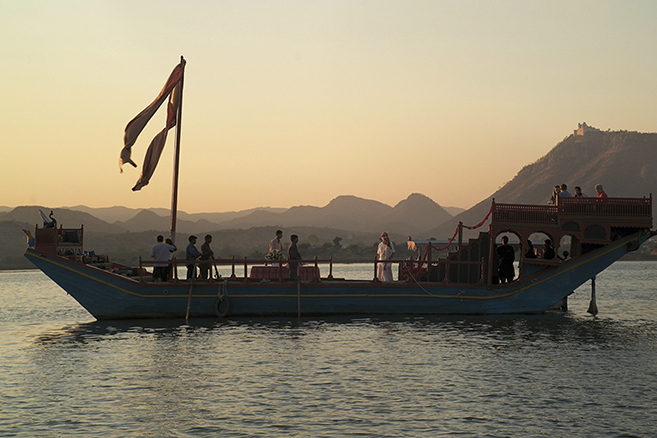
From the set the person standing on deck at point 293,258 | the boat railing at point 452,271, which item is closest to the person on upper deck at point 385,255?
the boat railing at point 452,271

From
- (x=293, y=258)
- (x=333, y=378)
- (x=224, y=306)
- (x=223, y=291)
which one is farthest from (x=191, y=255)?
(x=333, y=378)

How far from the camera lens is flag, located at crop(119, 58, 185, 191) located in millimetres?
24047

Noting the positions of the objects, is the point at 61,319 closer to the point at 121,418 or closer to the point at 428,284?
the point at 428,284

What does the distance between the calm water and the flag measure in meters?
5.90

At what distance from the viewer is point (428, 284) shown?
22875 millimetres

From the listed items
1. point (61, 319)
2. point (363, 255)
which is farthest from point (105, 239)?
point (61, 319)

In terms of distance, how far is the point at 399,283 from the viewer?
22.8 meters

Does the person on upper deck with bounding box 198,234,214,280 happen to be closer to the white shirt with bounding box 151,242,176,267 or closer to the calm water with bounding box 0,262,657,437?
the white shirt with bounding box 151,242,176,267

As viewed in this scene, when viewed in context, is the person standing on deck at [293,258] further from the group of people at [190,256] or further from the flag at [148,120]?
the flag at [148,120]

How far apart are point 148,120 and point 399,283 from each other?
11428mm

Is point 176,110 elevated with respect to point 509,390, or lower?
elevated

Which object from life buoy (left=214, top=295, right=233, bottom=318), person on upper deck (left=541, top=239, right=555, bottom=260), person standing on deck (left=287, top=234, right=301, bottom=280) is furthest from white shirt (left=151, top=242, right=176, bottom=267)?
person on upper deck (left=541, top=239, right=555, bottom=260)

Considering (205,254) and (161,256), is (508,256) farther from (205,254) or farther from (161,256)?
(161,256)

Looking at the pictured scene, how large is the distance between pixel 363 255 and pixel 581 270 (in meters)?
139
